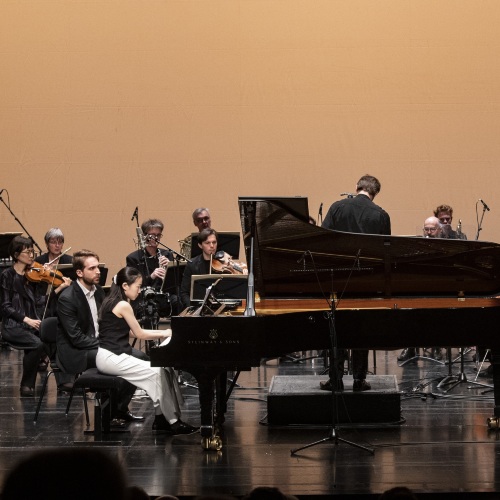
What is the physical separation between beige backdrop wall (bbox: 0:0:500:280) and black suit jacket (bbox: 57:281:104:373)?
442 cm

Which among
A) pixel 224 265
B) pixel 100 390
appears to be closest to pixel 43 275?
pixel 224 265

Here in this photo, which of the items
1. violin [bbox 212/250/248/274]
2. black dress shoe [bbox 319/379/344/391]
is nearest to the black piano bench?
black dress shoe [bbox 319/379/344/391]

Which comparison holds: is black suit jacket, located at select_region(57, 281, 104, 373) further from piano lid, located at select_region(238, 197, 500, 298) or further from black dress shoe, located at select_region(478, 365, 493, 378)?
black dress shoe, located at select_region(478, 365, 493, 378)

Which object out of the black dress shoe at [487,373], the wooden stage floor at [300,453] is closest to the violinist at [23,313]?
the wooden stage floor at [300,453]

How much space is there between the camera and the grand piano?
208 inches

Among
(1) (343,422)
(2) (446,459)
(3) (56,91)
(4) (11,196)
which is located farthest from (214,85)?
(2) (446,459)

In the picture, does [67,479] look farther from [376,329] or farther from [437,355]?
[437,355]

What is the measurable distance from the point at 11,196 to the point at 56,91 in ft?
4.34

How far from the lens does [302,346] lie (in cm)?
546

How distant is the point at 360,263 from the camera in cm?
596

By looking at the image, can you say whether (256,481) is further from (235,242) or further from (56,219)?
(56,219)

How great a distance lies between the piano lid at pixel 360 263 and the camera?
560 cm

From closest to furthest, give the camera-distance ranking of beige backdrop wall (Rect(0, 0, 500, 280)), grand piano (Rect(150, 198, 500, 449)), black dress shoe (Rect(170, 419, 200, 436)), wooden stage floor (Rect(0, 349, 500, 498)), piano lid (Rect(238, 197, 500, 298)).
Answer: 1. wooden stage floor (Rect(0, 349, 500, 498))
2. grand piano (Rect(150, 198, 500, 449))
3. piano lid (Rect(238, 197, 500, 298))
4. black dress shoe (Rect(170, 419, 200, 436))
5. beige backdrop wall (Rect(0, 0, 500, 280))

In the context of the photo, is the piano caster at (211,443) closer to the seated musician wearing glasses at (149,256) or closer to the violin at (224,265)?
the violin at (224,265)
